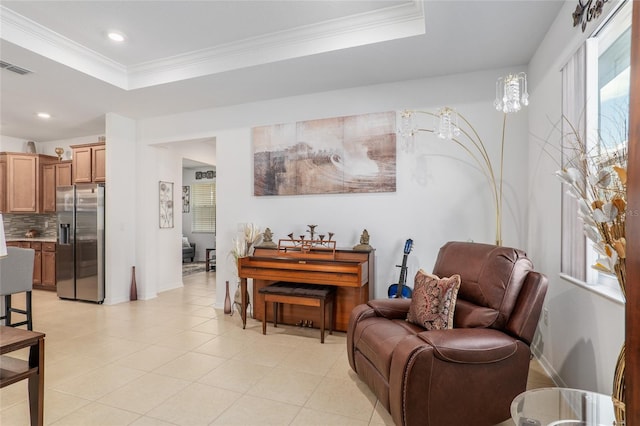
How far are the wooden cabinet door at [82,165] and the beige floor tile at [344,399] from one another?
4857mm

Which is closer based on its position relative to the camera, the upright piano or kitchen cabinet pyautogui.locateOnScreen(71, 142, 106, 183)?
the upright piano

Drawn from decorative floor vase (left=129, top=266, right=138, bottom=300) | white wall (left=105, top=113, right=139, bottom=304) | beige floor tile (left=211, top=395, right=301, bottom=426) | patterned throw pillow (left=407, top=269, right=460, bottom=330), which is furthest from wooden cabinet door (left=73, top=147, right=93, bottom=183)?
patterned throw pillow (left=407, top=269, right=460, bottom=330)

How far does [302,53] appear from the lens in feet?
10.8

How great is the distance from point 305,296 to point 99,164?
156 inches

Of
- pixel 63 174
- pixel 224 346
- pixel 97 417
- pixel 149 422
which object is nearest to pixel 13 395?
pixel 97 417

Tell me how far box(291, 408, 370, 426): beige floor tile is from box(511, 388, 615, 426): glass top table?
3.23 ft

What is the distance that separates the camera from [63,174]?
5.96 meters

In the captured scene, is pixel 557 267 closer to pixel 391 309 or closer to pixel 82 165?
pixel 391 309

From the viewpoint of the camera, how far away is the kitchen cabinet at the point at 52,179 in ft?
19.4

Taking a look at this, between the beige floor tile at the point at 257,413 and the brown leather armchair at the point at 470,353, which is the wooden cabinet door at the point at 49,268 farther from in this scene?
the brown leather armchair at the point at 470,353

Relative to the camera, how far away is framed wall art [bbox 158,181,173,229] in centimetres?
560

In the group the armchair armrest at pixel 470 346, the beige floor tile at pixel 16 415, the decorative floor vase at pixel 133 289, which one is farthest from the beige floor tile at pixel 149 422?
the decorative floor vase at pixel 133 289

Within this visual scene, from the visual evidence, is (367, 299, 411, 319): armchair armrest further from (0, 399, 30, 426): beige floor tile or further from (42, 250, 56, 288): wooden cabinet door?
(42, 250, 56, 288): wooden cabinet door

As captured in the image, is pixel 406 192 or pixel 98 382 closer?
pixel 98 382
